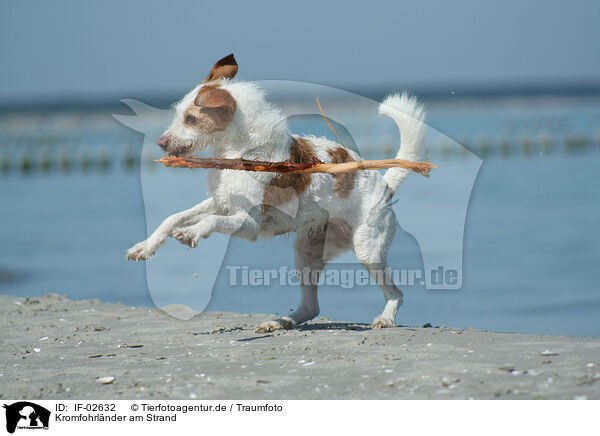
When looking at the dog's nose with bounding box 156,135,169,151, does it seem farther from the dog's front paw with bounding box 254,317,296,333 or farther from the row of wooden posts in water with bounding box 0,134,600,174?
the row of wooden posts in water with bounding box 0,134,600,174

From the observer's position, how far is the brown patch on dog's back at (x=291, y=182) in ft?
18.4

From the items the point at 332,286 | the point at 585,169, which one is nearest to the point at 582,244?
the point at 332,286

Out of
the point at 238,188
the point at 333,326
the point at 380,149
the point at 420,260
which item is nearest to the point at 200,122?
the point at 238,188

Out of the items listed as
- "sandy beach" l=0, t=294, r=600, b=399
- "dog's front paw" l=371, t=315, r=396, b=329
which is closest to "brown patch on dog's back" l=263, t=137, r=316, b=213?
"sandy beach" l=0, t=294, r=600, b=399

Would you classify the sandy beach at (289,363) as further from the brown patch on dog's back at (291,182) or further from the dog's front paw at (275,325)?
the brown patch on dog's back at (291,182)

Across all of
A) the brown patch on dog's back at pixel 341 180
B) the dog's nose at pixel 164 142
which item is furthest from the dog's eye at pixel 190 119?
the brown patch on dog's back at pixel 341 180

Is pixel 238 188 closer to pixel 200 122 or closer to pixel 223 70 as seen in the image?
pixel 200 122

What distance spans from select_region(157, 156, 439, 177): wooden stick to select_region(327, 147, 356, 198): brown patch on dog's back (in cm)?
10

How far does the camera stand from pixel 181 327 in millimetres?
6430

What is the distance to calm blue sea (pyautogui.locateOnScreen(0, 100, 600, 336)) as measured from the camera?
299 inches

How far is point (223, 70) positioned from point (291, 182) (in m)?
1.09

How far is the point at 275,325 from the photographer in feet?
19.7
